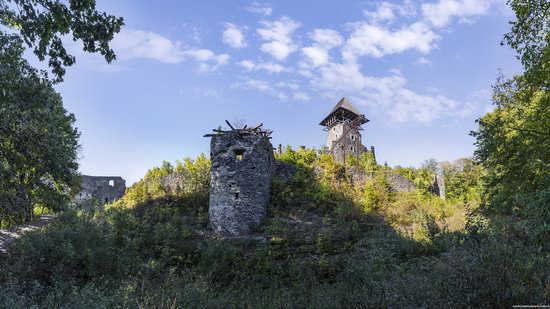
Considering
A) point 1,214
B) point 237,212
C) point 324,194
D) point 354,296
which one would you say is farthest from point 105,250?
point 324,194

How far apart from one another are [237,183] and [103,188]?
706 inches

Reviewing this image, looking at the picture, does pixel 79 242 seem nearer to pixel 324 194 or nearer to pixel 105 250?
pixel 105 250

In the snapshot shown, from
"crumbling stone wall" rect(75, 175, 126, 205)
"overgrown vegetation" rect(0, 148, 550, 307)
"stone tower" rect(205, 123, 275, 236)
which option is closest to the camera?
"overgrown vegetation" rect(0, 148, 550, 307)

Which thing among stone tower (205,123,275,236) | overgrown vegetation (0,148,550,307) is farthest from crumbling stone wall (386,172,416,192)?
stone tower (205,123,275,236)

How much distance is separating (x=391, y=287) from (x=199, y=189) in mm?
14153

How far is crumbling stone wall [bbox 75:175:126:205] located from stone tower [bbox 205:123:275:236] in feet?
51.6

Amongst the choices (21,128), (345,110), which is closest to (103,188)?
(21,128)

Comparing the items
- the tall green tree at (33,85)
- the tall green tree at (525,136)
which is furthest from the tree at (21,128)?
the tall green tree at (525,136)

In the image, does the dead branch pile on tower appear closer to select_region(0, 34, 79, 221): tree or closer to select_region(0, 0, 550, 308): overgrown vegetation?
select_region(0, 0, 550, 308): overgrown vegetation

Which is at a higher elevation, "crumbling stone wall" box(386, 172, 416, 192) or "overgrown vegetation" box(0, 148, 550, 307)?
"crumbling stone wall" box(386, 172, 416, 192)

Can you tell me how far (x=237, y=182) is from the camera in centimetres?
1570

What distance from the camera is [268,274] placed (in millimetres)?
11281

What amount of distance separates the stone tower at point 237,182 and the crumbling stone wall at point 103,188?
619 inches

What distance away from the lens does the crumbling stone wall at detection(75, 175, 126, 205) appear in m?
28.8
